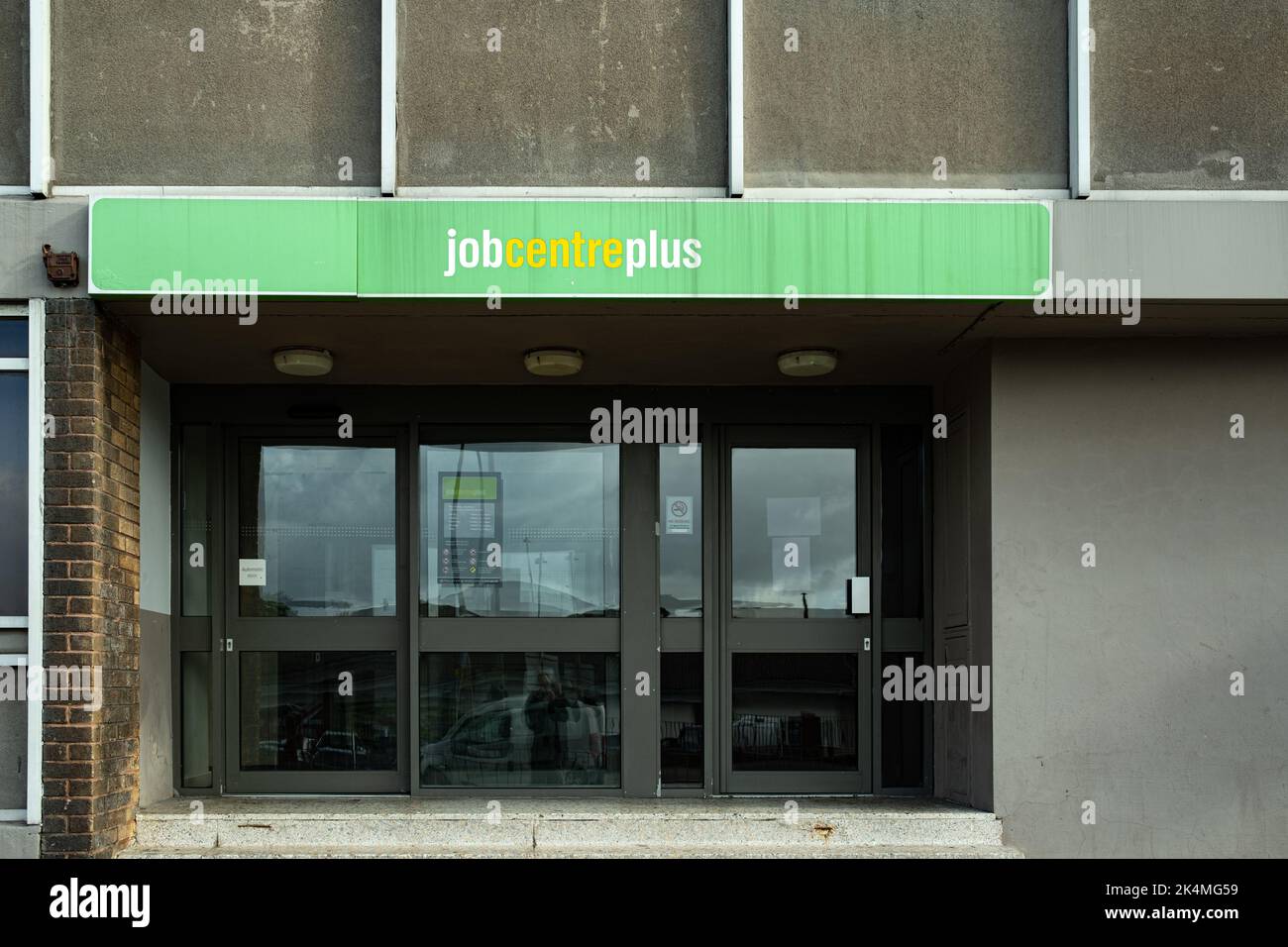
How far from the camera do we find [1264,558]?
725 cm

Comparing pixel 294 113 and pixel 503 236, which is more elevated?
pixel 294 113

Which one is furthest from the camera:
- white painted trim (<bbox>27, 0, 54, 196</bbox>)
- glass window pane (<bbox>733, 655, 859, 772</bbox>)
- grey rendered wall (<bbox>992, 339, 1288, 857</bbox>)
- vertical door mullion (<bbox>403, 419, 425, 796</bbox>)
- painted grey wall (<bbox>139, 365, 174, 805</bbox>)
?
glass window pane (<bbox>733, 655, 859, 772</bbox>)

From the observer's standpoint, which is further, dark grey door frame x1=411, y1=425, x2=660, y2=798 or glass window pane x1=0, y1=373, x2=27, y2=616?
dark grey door frame x1=411, y1=425, x2=660, y2=798

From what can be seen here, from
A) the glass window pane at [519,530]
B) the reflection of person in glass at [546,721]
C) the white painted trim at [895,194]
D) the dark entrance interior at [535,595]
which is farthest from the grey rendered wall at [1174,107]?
the reflection of person in glass at [546,721]

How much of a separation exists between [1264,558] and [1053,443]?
1.22m

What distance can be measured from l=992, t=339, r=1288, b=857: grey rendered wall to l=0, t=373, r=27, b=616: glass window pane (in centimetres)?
480

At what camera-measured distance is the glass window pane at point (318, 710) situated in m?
8.16

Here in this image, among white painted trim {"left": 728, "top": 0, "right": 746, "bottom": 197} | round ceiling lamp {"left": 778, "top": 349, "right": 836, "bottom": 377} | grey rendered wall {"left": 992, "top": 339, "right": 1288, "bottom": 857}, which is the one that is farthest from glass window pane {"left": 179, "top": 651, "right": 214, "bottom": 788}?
grey rendered wall {"left": 992, "top": 339, "right": 1288, "bottom": 857}

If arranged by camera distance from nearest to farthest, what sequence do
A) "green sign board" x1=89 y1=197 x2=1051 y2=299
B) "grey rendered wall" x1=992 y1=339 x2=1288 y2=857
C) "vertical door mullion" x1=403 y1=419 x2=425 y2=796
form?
1. "green sign board" x1=89 y1=197 x2=1051 y2=299
2. "grey rendered wall" x1=992 y1=339 x2=1288 y2=857
3. "vertical door mullion" x1=403 y1=419 x2=425 y2=796

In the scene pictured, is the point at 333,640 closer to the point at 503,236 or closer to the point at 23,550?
the point at 23,550

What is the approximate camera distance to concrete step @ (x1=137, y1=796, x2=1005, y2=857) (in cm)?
706

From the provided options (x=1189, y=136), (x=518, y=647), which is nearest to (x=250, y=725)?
(x=518, y=647)

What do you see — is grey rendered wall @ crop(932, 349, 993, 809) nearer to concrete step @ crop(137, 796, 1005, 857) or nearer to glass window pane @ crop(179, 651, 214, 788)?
concrete step @ crop(137, 796, 1005, 857)

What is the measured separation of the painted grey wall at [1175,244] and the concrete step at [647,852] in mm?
2877
